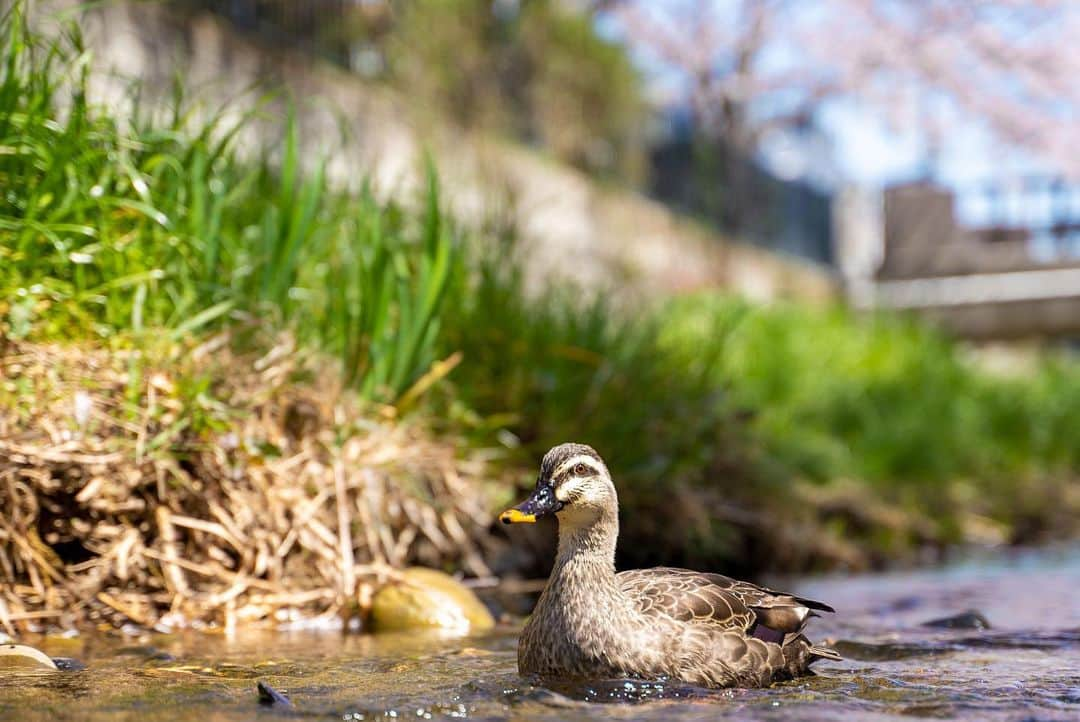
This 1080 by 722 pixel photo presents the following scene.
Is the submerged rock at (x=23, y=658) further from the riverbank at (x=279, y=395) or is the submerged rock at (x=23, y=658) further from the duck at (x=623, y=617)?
the duck at (x=623, y=617)

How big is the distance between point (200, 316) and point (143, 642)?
124 cm

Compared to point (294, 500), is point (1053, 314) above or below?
above

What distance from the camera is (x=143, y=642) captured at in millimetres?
4277

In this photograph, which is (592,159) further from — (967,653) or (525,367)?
(967,653)

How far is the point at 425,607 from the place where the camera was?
15.8 feet

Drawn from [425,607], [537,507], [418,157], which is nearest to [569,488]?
[537,507]

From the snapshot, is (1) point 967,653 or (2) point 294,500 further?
(2) point 294,500

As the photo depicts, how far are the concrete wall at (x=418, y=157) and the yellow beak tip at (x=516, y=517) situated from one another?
2.48 metres

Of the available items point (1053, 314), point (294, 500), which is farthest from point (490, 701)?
point (1053, 314)

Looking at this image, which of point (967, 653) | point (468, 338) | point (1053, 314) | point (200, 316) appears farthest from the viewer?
point (1053, 314)

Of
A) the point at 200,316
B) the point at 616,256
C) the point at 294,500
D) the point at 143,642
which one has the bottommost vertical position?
the point at 143,642

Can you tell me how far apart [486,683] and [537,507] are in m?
0.51

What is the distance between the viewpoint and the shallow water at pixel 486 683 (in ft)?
10.0

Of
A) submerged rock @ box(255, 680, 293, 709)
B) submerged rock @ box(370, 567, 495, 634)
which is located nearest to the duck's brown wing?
submerged rock @ box(255, 680, 293, 709)
